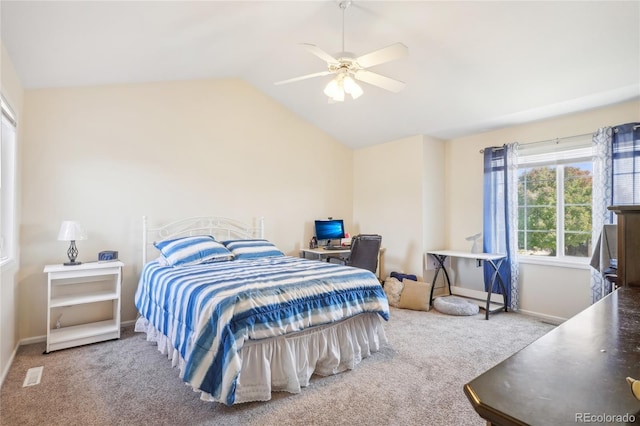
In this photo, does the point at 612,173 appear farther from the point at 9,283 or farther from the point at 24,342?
the point at 24,342

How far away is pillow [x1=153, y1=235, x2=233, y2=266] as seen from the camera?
10.6 feet

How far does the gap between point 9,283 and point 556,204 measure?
5611 mm

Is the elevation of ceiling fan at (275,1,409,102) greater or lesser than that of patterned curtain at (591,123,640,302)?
greater

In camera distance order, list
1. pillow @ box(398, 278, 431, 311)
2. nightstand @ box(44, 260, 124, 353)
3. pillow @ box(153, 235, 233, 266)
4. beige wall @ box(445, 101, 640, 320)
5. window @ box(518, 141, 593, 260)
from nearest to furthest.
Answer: nightstand @ box(44, 260, 124, 353), pillow @ box(153, 235, 233, 266), beige wall @ box(445, 101, 640, 320), window @ box(518, 141, 593, 260), pillow @ box(398, 278, 431, 311)

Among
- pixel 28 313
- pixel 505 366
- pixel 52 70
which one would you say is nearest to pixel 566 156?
pixel 505 366

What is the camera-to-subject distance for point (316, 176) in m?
5.28

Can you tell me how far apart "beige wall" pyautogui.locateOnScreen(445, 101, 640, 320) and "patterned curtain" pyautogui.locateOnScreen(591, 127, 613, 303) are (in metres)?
0.18

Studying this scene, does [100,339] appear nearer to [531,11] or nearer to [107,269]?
[107,269]

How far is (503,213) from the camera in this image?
4141mm

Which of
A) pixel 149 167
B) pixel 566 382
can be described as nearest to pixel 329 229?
pixel 149 167

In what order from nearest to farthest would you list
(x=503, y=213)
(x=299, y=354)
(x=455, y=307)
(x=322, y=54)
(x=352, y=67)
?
(x=299, y=354) → (x=322, y=54) → (x=352, y=67) → (x=455, y=307) → (x=503, y=213)

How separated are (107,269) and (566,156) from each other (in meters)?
5.15

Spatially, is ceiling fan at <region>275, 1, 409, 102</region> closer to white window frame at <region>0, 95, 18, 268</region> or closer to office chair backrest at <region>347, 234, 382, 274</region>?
office chair backrest at <region>347, 234, 382, 274</region>

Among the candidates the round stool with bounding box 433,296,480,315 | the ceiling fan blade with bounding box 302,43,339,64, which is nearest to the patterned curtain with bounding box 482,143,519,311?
the round stool with bounding box 433,296,480,315
